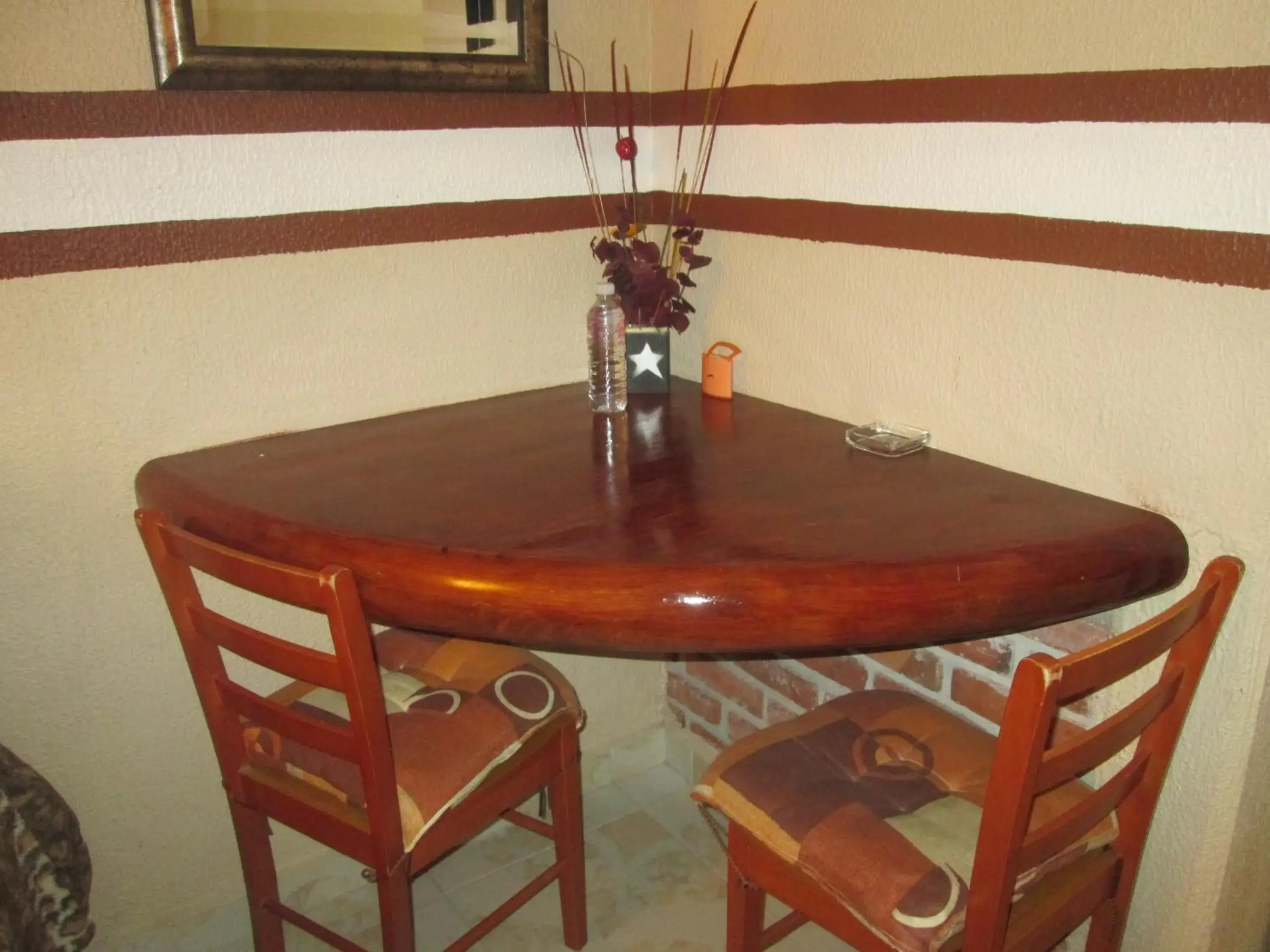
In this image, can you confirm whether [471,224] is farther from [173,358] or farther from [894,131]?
[894,131]

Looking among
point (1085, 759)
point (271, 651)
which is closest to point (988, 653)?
point (1085, 759)

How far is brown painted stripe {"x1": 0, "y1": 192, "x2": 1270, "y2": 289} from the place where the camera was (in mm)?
1220

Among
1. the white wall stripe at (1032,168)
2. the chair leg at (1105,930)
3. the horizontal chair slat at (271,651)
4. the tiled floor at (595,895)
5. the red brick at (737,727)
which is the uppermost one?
the white wall stripe at (1032,168)

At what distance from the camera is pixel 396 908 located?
1.32 metres

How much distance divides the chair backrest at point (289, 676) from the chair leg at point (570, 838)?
36 cm

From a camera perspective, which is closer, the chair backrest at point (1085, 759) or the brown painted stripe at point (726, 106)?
the chair backrest at point (1085, 759)

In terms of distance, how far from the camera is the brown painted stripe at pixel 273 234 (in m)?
1.43

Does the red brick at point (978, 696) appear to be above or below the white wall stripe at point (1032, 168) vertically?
below

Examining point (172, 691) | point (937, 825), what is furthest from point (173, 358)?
point (937, 825)

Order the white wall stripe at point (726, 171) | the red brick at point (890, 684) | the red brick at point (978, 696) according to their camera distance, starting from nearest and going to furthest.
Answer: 1. the white wall stripe at point (726, 171)
2. the red brick at point (978, 696)
3. the red brick at point (890, 684)

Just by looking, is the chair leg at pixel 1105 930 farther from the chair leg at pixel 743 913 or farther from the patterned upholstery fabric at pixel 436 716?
the patterned upholstery fabric at pixel 436 716

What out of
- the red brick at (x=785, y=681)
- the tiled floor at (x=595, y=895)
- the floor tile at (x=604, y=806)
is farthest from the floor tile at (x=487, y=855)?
the red brick at (x=785, y=681)

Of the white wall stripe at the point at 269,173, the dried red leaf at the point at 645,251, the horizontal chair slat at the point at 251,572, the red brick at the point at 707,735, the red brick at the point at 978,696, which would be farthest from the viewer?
the red brick at the point at 707,735

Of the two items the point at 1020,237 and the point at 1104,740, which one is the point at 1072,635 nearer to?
the point at 1104,740
